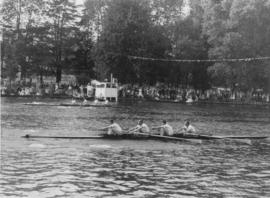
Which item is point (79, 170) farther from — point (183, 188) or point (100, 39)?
point (100, 39)

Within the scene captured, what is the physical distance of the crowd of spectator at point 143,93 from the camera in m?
86.6

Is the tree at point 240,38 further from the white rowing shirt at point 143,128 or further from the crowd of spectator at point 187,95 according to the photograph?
the white rowing shirt at point 143,128

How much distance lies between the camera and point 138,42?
89.8 meters

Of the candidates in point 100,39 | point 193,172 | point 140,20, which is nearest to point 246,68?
point 140,20

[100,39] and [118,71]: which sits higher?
[100,39]

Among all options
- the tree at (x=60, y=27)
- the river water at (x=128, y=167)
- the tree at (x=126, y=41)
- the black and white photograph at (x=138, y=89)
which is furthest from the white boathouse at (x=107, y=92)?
the river water at (x=128, y=167)

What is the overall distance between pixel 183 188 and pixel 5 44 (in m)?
73.3

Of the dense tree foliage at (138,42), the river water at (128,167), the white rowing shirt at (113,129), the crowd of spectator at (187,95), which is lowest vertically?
the river water at (128,167)

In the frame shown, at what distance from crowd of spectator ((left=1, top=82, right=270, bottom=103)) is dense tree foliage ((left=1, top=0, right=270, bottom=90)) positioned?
1.91 metres

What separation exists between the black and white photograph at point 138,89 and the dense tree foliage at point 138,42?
0.61 feet

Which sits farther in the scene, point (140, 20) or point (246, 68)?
point (140, 20)

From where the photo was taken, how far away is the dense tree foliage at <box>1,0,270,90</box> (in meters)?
83.4

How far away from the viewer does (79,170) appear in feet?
80.9

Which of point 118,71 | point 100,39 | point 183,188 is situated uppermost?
point 100,39
